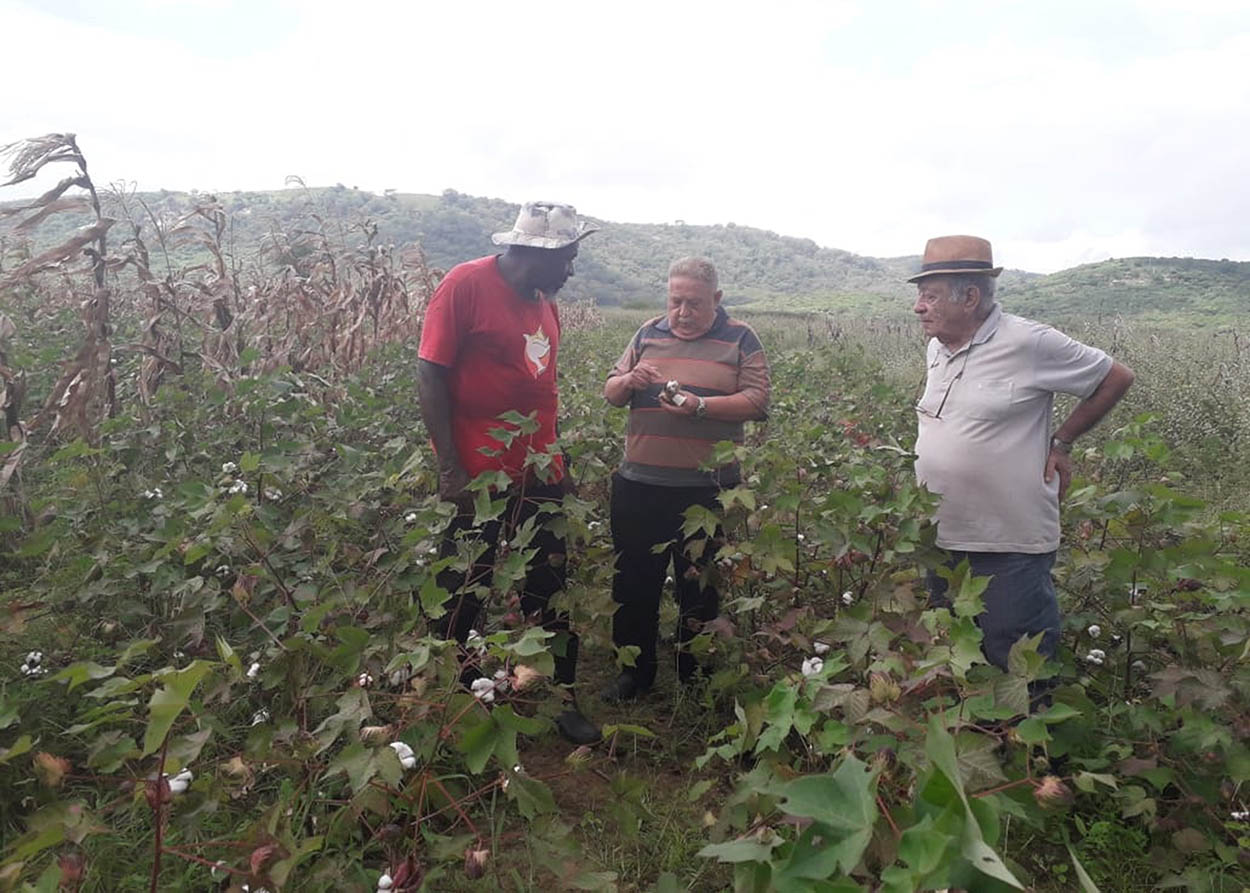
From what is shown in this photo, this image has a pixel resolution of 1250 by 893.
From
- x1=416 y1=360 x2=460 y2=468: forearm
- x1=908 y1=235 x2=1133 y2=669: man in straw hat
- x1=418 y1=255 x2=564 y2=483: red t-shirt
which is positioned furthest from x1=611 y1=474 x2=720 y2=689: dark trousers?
x1=908 y1=235 x2=1133 y2=669: man in straw hat

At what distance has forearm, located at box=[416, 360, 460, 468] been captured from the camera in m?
2.61

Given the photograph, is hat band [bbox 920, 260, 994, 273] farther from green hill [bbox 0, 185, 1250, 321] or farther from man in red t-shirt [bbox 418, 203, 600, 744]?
green hill [bbox 0, 185, 1250, 321]

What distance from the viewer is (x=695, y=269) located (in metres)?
2.86

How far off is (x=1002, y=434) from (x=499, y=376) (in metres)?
1.66

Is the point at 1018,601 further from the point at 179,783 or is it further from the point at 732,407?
the point at 179,783

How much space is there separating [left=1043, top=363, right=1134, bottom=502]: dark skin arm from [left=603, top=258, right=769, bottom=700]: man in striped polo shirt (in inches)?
38.5

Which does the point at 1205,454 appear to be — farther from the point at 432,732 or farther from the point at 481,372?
→ the point at 432,732

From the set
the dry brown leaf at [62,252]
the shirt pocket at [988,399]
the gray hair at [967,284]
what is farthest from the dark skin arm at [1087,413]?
the dry brown leaf at [62,252]

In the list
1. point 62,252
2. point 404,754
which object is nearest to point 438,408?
point 404,754

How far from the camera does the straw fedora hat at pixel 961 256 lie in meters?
2.39

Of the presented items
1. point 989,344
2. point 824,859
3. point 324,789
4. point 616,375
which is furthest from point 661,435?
point 824,859

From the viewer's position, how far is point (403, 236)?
54250 millimetres

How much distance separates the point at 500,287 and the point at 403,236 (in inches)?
2195

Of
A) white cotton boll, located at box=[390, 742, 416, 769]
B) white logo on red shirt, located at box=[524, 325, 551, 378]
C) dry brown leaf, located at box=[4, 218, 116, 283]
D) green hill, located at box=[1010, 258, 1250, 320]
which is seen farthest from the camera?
green hill, located at box=[1010, 258, 1250, 320]
